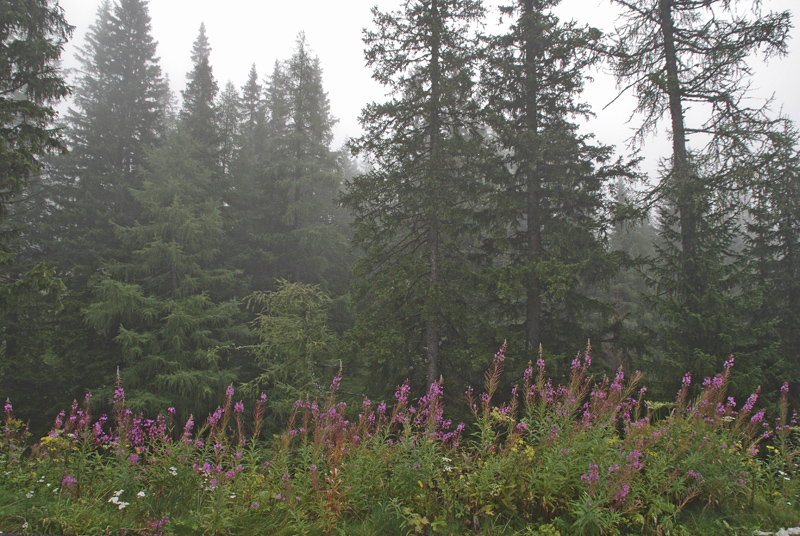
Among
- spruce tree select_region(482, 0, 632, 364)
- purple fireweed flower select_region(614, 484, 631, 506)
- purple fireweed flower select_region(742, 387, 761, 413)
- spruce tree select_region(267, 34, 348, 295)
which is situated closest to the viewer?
purple fireweed flower select_region(614, 484, 631, 506)

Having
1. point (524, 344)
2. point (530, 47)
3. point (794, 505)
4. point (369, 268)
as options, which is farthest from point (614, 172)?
point (794, 505)

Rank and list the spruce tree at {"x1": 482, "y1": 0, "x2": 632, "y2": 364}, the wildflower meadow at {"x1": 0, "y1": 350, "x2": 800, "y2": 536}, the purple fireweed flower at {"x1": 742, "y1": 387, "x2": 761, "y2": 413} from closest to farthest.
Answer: the wildflower meadow at {"x1": 0, "y1": 350, "x2": 800, "y2": 536}
the purple fireweed flower at {"x1": 742, "y1": 387, "x2": 761, "y2": 413}
the spruce tree at {"x1": 482, "y1": 0, "x2": 632, "y2": 364}

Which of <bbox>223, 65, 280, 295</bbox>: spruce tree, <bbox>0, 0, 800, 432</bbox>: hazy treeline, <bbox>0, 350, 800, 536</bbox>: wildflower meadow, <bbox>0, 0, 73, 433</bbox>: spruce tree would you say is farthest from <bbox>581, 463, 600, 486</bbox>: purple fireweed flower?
<bbox>223, 65, 280, 295</bbox>: spruce tree

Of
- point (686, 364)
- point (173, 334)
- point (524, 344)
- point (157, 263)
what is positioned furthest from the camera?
point (157, 263)

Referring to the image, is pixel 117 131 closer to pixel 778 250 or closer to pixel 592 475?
pixel 592 475

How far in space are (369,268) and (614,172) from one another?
6912 millimetres

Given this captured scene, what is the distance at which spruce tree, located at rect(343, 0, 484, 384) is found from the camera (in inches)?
420

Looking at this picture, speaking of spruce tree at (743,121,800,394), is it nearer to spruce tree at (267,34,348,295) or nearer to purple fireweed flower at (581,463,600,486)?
purple fireweed flower at (581,463,600,486)

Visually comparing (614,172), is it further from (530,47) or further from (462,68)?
(462,68)

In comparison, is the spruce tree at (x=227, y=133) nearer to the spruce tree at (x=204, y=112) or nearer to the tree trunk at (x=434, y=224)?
the spruce tree at (x=204, y=112)

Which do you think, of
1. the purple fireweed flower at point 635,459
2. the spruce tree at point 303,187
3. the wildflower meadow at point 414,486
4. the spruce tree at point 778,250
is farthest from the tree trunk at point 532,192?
the spruce tree at point 303,187

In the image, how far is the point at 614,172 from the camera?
10.1m

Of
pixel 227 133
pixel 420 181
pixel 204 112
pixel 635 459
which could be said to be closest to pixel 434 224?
pixel 420 181

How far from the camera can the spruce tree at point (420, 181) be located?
1068cm
